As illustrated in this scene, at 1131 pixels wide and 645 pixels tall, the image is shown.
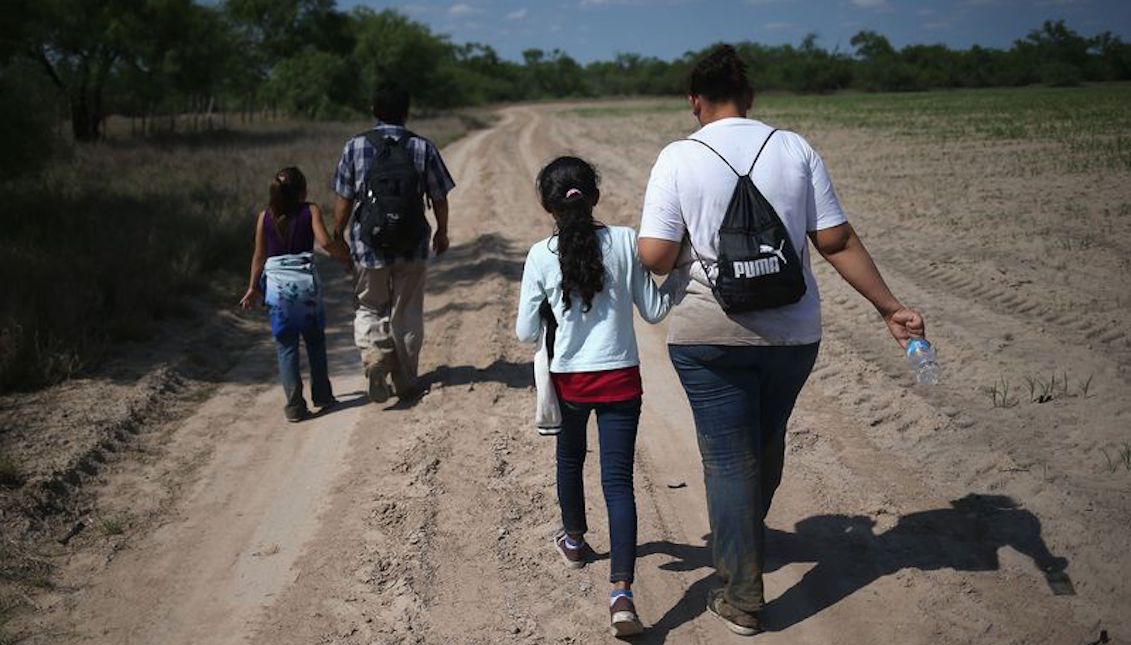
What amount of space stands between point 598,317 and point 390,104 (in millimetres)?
3096

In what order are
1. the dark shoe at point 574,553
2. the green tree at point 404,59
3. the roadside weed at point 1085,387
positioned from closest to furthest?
the dark shoe at point 574,553
the roadside weed at point 1085,387
the green tree at point 404,59

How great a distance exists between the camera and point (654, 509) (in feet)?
15.2

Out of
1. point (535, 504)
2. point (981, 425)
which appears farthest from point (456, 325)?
point (981, 425)

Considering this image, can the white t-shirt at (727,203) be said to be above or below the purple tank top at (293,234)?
above

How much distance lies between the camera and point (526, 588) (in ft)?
13.0

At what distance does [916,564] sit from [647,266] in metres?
1.83

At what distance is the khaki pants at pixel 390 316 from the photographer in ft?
20.5

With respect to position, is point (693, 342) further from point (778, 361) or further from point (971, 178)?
point (971, 178)

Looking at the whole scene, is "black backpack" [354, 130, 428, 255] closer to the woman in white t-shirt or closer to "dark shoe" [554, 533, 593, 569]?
"dark shoe" [554, 533, 593, 569]

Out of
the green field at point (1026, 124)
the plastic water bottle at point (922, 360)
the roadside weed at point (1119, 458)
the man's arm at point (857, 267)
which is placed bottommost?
the roadside weed at point (1119, 458)

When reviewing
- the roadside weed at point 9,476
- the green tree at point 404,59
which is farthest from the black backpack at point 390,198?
the green tree at point 404,59

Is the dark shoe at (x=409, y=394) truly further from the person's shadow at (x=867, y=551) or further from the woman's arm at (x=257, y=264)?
the person's shadow at (x=867, y=551)

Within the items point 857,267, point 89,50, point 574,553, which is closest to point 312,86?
point 89,50

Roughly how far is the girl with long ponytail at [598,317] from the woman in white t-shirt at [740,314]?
197 millimetres
